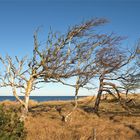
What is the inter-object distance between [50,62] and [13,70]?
2598mm

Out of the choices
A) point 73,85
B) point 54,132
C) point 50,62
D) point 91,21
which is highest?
point 91,21

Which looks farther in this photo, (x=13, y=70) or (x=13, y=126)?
(x=13, y=70)

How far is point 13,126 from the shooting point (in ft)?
49.1

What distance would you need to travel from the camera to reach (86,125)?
2112 cm

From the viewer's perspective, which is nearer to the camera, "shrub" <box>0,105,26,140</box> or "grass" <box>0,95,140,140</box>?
"shrub" <box>0,105,26,140</box>

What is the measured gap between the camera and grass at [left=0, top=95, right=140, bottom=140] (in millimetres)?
18016

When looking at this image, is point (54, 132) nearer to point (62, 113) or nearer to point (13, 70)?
point (13, 70)

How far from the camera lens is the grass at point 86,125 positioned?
18.0 m

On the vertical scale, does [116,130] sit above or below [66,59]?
below

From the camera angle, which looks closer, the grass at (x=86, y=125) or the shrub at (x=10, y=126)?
the shrub at (x=10, y=126)

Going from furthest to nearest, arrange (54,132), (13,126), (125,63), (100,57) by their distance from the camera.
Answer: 1. (125,63)
2. (100,57)
3. (54,132)
4. (13,126)

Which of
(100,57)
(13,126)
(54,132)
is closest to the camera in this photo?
(13,126)

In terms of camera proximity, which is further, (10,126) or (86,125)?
(86,125)

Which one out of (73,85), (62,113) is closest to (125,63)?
(73,85)
